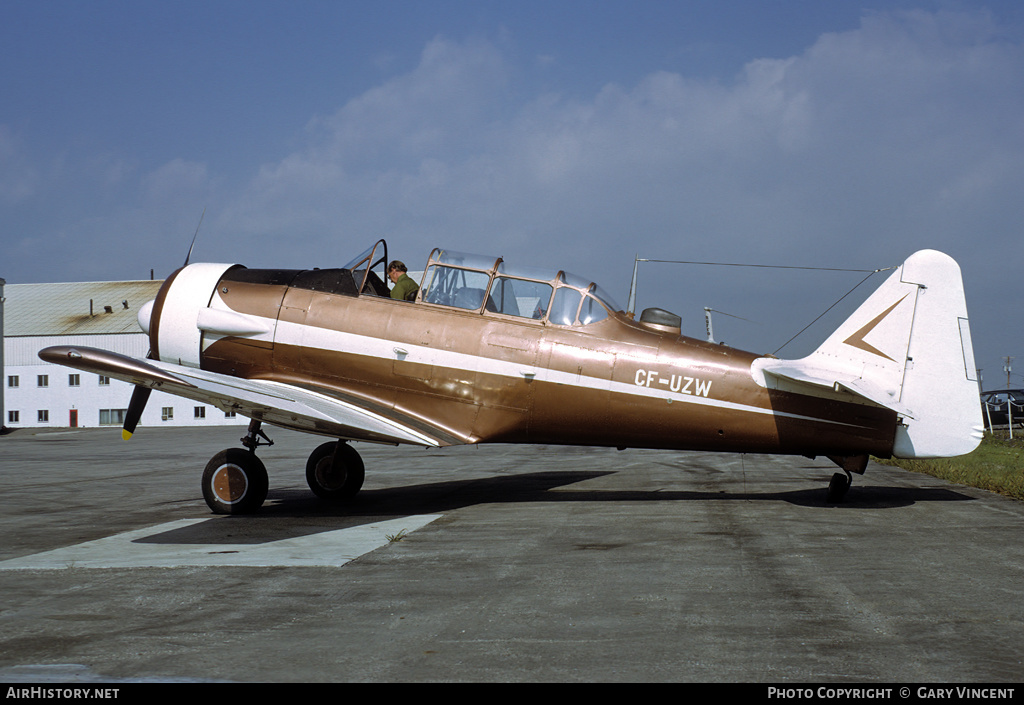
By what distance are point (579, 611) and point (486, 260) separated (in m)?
5.94

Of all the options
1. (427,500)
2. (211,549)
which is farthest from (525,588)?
(427,500)

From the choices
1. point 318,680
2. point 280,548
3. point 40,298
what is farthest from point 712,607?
point 40,298

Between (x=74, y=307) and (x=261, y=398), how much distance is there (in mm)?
56710

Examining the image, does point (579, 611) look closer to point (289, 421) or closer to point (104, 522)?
point (289, 421)

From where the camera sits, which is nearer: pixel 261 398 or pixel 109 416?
pixel 261 398

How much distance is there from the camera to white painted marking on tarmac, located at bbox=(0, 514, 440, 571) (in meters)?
6.59

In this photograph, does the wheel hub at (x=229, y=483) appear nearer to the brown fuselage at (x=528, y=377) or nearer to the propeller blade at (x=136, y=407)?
the brown fuselage at (x=528, y=377)

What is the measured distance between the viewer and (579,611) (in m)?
4.88

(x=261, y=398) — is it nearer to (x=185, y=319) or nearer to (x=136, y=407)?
(x=185, y=319)

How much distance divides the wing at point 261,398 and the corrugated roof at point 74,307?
4751 centimetres

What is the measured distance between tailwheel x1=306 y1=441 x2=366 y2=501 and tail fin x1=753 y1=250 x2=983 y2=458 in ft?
17.9

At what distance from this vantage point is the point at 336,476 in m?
10.9

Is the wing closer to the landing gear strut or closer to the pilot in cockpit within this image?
the landing gear strut

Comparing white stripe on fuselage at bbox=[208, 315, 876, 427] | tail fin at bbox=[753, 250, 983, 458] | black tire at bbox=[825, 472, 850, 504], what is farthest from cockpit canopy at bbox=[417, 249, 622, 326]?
black tire at bbox=[825, 472, 850, 504]
